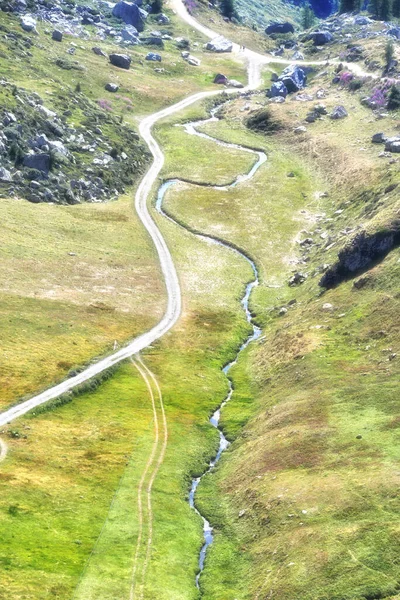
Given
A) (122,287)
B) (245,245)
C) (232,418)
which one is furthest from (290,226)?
(232,418)

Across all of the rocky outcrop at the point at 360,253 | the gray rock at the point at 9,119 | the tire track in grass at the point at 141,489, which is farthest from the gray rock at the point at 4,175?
the rocky outcrop at the point at 360,253

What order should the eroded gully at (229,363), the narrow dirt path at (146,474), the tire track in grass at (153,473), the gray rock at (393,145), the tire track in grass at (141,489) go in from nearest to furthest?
the narrow dirt path at (146,474)
the tire track in grass at (141,489)
the tire track in grass at (153,473)
the eroded gully at (229,363)
the gray rock at (393,145)

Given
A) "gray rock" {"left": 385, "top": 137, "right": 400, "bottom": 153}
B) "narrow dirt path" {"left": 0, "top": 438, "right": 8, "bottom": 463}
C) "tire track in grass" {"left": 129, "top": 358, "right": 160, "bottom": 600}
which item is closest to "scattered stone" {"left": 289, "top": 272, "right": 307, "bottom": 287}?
"tire track in grass" {"left": 129, "top": 358, "right": 160, "bottom": 600}

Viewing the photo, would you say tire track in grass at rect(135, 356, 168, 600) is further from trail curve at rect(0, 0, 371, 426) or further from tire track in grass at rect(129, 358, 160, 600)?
trail curve at rect(0, 0, 371, 426)

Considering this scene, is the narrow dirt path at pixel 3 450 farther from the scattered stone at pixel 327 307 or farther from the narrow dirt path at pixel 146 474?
the scattered stone at pixel 327 307

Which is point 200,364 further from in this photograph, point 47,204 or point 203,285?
point 47,204

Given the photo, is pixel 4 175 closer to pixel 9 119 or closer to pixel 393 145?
pixel 9 119
